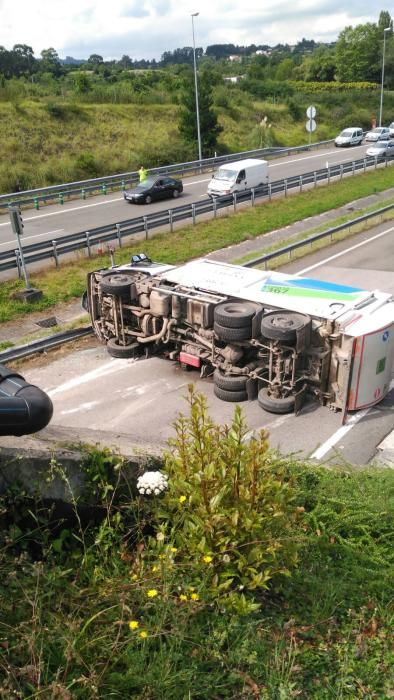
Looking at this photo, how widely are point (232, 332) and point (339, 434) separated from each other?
250 centimetres

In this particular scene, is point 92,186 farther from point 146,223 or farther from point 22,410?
point 22,410

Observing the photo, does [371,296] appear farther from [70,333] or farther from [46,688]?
[46,688]

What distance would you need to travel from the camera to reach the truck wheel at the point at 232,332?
33.2 ft

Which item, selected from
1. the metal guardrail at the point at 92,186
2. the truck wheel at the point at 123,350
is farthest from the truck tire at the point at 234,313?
the metal guardrail at the point at 92,186

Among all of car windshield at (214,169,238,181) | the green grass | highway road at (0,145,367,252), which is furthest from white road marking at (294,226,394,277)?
the green grass

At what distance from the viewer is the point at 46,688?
3.29 metres

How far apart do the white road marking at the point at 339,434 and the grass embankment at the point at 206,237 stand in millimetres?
9761

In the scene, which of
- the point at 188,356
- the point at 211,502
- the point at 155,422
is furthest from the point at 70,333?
the point at 211,502

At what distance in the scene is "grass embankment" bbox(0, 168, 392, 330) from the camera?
17.4 metres

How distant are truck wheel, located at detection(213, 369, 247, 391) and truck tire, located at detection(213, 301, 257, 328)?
1.03 meters

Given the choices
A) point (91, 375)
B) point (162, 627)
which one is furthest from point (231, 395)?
point (162, 627)

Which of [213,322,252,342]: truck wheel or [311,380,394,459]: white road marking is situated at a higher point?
[213,322,252,342]: truck wheel

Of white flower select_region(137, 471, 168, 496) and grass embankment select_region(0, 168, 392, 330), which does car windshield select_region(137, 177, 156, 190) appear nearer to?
grass embankment select_region(0, 168, 392, 330)

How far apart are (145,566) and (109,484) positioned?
2.39ft
